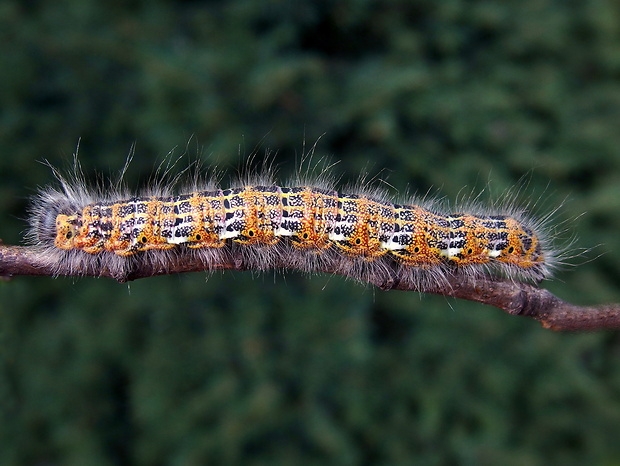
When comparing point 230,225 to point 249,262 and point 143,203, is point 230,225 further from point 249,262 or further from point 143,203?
point 143,203

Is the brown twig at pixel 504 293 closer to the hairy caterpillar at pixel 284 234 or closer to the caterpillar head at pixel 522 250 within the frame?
the hairy caterpillar at pixel 284 234

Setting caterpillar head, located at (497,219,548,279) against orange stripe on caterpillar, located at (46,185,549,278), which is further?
caterpillar head, located at (497,219,548,279)

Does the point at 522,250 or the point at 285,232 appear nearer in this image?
the point at 285,232

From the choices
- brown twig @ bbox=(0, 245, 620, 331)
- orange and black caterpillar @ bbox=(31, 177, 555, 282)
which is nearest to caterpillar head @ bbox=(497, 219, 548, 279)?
orange and black caterpillar @ bbox=(31, 177, 555, 282)

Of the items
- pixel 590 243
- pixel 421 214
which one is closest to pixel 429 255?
pixel 421 214

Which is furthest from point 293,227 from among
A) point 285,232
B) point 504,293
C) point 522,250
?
point 522,250

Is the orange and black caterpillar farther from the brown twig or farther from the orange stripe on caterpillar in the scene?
the brown twig

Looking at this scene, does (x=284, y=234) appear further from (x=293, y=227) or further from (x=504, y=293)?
(x=504, y=293)
